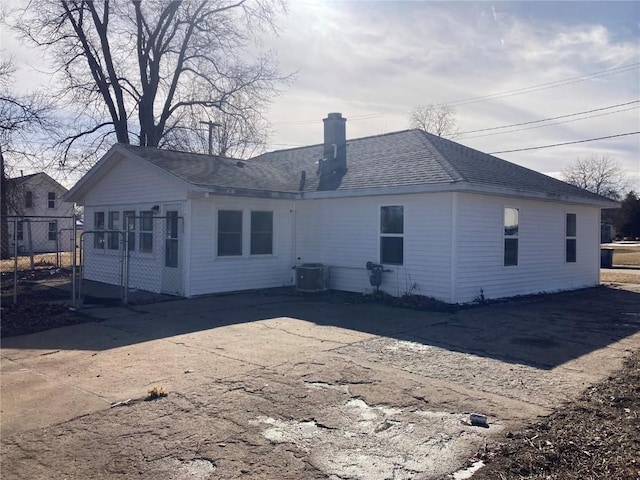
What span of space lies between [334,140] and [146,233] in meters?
6.69

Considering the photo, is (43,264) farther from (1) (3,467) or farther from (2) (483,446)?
(2) (483,446)

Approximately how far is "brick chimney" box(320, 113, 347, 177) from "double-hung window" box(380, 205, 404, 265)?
155 inches

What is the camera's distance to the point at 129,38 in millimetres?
26500

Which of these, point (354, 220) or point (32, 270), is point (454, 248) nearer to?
point (354, 220)

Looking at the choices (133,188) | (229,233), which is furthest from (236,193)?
(133,188)

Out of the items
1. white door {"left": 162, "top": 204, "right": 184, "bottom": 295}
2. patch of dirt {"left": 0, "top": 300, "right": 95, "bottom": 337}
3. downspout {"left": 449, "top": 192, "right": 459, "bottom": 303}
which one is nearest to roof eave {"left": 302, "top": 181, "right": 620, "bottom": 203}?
downspout {"left": 449, "top": 192, "right": 459, "bottom": 303}

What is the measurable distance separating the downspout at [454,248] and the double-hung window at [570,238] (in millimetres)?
6199

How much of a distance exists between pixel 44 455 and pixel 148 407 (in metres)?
1.15

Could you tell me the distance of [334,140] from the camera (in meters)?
17.0

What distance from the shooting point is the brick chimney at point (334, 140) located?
16766mm

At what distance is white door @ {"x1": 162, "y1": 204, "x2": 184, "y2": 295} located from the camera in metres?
13.2

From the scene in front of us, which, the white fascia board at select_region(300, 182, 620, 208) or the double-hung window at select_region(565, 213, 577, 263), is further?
the double-hung window at select_region(565, 213, 577, 263)

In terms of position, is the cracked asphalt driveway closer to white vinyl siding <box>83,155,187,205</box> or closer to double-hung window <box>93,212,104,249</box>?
white vinyl siding <box>83,155,187,205</box>

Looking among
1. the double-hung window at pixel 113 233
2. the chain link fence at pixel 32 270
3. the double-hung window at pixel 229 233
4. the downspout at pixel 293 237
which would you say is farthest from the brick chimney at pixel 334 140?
the chain link fence at pixel 32 270
